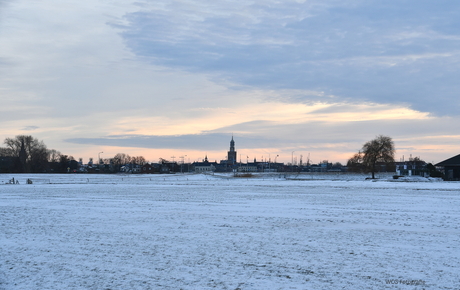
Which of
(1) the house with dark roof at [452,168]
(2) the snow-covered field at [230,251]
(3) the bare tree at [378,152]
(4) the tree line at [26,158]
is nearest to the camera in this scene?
(2) the snow-covered field at [230,251]

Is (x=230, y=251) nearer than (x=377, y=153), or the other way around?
(x=230, y=251)

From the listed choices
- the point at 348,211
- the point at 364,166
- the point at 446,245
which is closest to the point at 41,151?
the point at 364,166

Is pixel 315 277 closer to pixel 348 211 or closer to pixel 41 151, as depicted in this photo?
pixel 348 211

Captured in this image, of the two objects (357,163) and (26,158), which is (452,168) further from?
(26,158)

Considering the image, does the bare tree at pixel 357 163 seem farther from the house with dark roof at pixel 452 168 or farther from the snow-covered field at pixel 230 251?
the snow-covered field at pixel 230 251

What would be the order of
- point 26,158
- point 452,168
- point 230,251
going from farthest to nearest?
point 26,158
point 452,168
point 230,251

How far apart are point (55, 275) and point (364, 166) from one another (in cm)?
9406

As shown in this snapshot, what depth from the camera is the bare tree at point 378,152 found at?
9519 cm

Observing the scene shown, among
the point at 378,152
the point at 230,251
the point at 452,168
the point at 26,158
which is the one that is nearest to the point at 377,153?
the point at 378,152

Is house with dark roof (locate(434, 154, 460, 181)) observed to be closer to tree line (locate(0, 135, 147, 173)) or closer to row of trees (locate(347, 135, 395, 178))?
row of trees (locate(347, 135, 395, 178))

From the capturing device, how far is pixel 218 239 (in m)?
14.4

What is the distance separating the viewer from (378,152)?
313ft

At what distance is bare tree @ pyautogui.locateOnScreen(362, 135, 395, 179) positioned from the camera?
312 feet

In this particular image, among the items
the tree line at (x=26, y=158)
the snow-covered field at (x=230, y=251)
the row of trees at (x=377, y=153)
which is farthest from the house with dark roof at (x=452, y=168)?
the tree line at (x=26, y=158)
